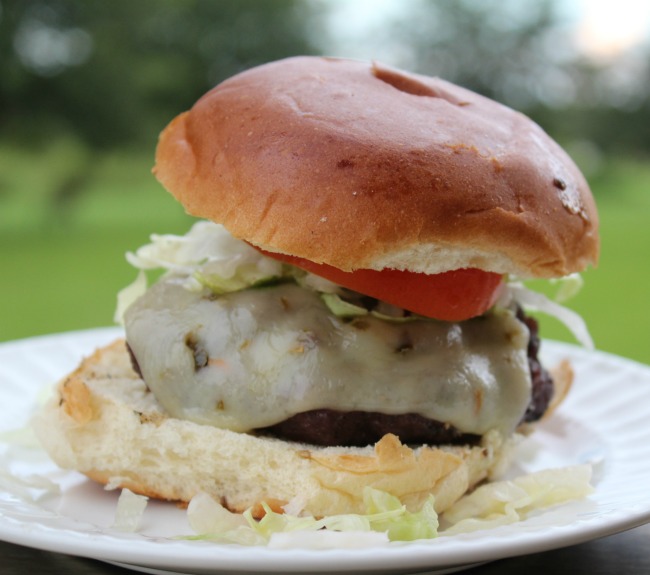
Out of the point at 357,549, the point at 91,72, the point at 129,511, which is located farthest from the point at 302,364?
the point at 91,72

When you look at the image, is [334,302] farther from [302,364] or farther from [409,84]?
[409,84]

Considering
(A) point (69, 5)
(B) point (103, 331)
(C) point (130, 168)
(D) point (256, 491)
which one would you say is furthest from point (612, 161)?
(D) point (256, 491)

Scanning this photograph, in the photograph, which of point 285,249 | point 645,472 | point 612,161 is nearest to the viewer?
point 285,249

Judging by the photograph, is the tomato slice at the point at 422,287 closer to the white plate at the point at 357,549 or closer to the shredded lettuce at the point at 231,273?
the shredded lettuce at the point at 231,273

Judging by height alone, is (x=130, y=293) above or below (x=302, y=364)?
below

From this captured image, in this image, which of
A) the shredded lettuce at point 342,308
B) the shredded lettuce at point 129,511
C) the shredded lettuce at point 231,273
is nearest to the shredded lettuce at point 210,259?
→ the shredded lettuce at point 231,273

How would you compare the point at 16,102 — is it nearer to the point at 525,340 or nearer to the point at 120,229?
the point at 120,229

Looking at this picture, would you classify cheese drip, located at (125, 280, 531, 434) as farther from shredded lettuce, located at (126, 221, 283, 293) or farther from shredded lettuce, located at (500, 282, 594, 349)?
shredded lettuce, located at (500, 282, 594, 349)
